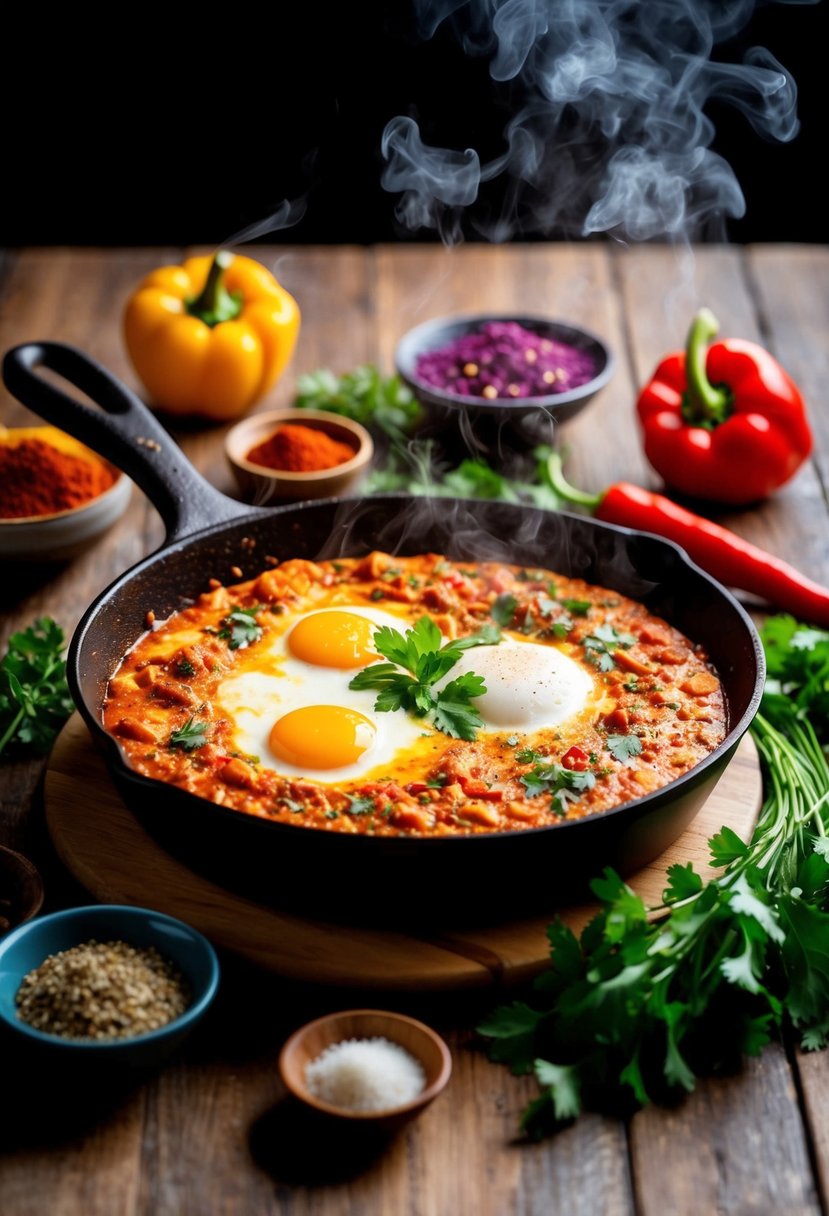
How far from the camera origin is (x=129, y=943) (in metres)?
3.38

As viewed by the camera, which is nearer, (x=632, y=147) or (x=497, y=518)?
(x=497, y=518)

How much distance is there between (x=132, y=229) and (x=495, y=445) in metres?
4.63

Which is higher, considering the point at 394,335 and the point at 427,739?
the point at 427,739

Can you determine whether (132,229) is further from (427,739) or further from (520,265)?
(427,739)

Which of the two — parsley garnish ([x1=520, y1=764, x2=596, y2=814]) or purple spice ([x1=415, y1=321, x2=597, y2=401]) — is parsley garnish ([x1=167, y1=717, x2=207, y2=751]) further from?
purple spice ([x1=415, y1=321, x2=597, y2=401])

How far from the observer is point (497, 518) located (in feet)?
16.0

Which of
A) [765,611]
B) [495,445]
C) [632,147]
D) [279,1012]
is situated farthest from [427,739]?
[632,147]

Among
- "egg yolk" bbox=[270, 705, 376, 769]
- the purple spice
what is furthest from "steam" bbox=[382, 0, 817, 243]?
"egg yolk" bbox=[270, 705, 376, 769]

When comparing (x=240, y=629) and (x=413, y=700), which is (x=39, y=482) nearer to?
(x=240, y=629)

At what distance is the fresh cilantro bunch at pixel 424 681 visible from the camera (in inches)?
155

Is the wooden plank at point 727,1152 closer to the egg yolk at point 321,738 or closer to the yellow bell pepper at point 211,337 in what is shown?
the egg yolk at point 321,738

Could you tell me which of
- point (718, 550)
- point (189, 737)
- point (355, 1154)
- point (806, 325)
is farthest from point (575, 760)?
point (806, 325)

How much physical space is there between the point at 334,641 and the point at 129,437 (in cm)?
110

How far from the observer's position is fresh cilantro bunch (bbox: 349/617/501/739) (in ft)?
13.0
